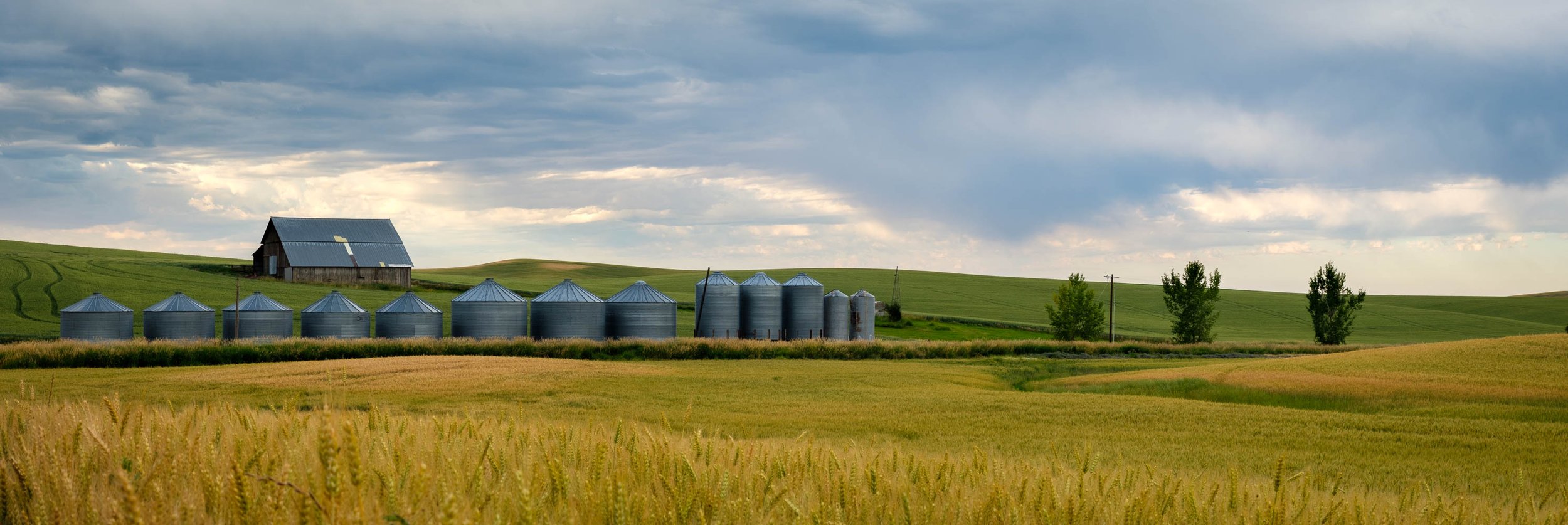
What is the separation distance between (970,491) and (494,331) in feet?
172

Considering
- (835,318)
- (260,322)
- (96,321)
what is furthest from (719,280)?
Answer: (96,321)

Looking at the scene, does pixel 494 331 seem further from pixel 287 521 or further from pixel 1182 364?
pixel 287 521

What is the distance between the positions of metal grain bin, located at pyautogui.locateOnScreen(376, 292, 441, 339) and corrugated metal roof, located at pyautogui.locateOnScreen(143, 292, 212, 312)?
995 cm

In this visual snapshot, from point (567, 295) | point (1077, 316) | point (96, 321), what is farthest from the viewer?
point (1077, 316)

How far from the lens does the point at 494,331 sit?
56.1m

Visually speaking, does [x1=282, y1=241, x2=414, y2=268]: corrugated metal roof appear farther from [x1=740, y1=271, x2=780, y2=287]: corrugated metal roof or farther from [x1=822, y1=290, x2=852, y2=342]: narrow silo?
[x1=822, y1=290, x2=852, y2=342]: narrow silo

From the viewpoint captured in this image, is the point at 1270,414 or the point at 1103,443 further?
the point at 1270,414

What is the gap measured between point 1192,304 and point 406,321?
56.3 meters

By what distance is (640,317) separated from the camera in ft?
188

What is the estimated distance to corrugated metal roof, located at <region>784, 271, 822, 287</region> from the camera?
2562 inches

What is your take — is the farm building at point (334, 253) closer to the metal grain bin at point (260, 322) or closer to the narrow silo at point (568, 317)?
the metal grain bin at point (260, 322)

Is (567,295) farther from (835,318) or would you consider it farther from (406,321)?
(835,318)

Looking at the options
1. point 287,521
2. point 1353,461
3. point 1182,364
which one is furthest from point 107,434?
point 1182,364

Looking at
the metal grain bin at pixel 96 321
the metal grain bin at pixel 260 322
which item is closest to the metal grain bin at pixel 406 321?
the metal grain bin at pixel 260 322
